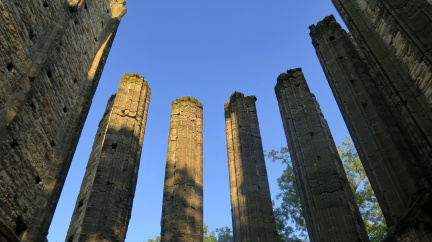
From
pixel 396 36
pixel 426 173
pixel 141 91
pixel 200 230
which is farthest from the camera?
pixel 141 91

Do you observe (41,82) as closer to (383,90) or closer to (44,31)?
(44,31)

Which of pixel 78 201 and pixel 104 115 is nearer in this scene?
pixel 78 201

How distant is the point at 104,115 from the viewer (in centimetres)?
1509

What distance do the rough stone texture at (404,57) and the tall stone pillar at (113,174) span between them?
7.89 meters

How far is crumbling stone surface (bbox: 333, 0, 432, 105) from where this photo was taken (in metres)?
6.35

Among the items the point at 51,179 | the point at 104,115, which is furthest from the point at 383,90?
the point at 104,115

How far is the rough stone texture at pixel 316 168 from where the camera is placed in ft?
32.1

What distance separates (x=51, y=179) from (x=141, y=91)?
753 centimetres

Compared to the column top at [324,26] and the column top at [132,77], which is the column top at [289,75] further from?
the column top at [132,77]

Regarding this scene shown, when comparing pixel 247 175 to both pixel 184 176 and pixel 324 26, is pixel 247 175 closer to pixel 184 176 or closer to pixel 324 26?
pixel 184 176

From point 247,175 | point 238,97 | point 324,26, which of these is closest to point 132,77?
point 238,97

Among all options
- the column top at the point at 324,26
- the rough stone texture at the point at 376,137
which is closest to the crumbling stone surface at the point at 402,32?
the rough stone texture at the point at 376,137

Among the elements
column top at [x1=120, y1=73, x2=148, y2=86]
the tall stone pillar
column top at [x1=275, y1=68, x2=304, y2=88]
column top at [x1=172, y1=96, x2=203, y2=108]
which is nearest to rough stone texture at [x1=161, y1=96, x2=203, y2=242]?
column top at [x1=172, y1=96, x2=203, y2=108]

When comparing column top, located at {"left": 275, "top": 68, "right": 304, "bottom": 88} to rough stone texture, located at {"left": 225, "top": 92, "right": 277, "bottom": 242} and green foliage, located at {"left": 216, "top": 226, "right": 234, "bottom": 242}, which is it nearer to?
rough stone texture, located at {"left": 225, "top": 92, "right": 277, "bottom": 242}
